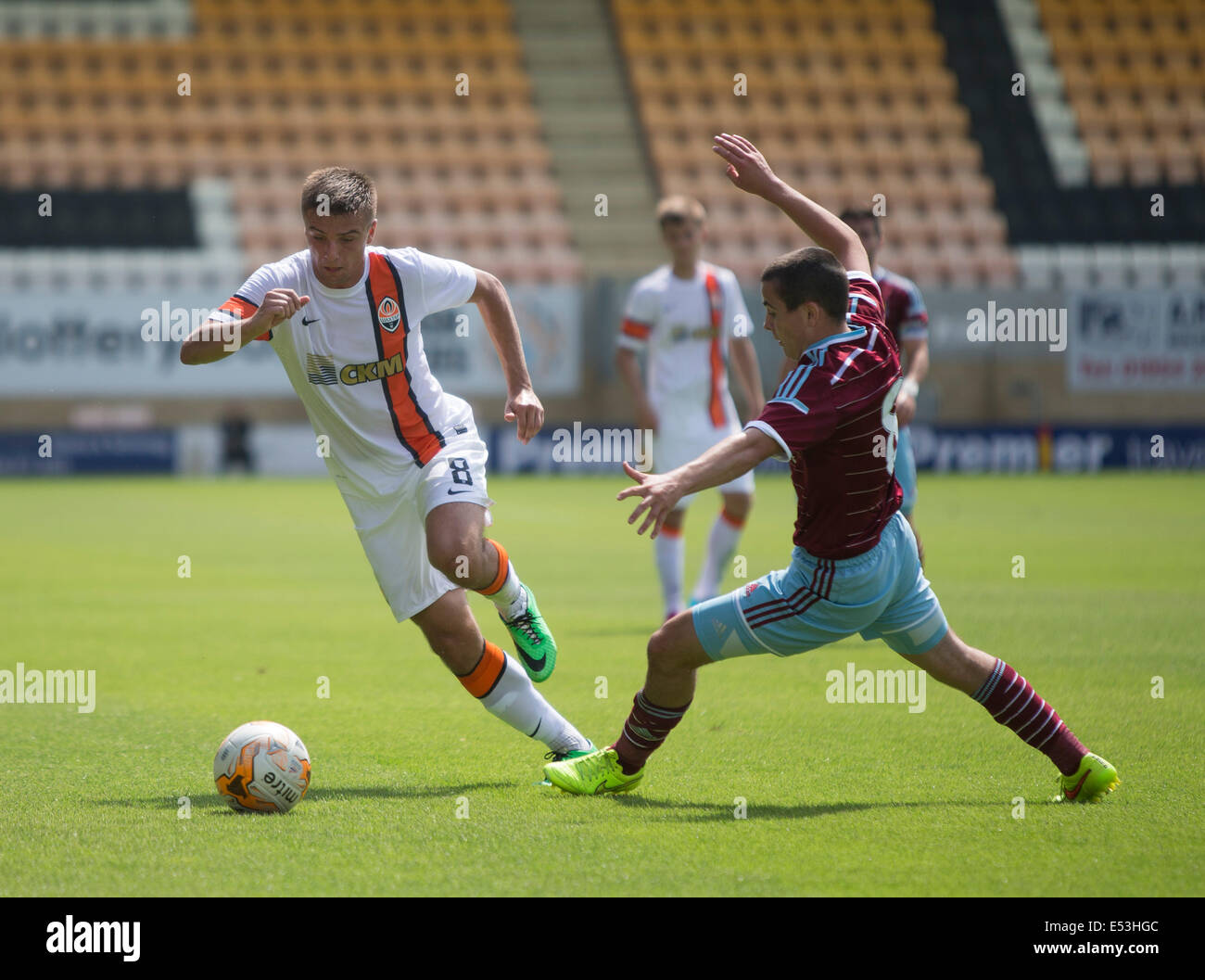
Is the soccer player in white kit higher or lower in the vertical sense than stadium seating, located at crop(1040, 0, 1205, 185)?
lower

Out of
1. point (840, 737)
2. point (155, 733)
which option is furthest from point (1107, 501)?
point (155, 733)

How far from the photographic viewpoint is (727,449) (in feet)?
14.1

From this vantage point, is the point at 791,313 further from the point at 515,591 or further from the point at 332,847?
the point at 332,847

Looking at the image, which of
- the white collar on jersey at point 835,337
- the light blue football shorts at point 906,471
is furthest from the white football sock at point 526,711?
the light blue football shorts at point 906,471

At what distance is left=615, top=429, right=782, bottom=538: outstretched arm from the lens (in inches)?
161

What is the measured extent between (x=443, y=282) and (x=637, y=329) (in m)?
4.55

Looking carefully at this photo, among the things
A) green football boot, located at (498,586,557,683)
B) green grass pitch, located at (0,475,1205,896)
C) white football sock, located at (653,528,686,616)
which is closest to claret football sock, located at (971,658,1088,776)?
green grass pitch, located at (0,475,1205,896)

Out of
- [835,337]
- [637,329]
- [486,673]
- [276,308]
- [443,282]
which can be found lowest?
[486,673]

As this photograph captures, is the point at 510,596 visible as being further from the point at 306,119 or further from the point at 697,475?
the point at 306,119

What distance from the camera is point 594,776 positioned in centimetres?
499

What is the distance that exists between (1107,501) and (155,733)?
591 inches

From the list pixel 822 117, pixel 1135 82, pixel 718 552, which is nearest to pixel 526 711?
pixel 718 552

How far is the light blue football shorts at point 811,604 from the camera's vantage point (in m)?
4.65

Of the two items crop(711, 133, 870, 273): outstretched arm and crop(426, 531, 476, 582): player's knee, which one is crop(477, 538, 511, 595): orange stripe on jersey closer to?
crop(426, 531, 476, 582): player's knee
